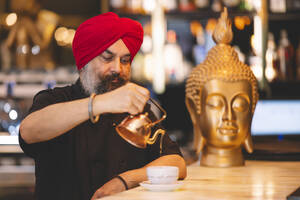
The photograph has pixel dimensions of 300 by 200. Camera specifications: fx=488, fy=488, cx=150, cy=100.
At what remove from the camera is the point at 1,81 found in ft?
13.5

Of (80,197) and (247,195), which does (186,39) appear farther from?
(247,195)

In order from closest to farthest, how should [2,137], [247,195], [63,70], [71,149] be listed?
[247,195], [71,149], [2,137], [63,70]

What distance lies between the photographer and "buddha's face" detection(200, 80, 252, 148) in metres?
1.86

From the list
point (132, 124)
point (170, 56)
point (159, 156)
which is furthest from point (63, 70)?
point (132, 124)

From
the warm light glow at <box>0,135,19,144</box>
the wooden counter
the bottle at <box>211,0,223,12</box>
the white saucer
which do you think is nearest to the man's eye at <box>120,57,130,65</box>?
the wooden counter

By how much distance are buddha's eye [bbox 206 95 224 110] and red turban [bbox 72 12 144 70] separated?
36 cm

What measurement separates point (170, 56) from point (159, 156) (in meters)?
2.38

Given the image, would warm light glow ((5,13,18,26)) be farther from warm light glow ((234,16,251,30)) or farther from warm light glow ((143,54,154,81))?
warm light glow ((234,16,251,30))

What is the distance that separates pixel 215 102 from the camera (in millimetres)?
1867

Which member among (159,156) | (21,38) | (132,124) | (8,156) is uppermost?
(21,38)

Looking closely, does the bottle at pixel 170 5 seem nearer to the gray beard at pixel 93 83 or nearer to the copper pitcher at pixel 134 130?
the gray beard at pixel 93 83

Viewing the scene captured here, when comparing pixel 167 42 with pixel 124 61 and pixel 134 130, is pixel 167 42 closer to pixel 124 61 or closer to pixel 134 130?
pixel 124 61

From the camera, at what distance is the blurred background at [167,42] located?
13.4 feet

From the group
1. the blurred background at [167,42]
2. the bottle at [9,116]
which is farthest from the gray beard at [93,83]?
the blurred background at [167,42]
